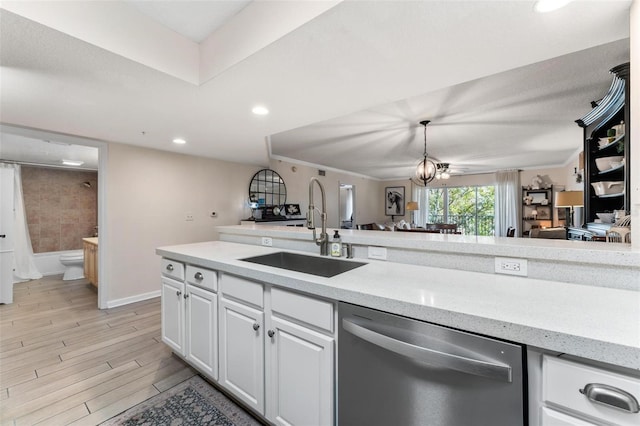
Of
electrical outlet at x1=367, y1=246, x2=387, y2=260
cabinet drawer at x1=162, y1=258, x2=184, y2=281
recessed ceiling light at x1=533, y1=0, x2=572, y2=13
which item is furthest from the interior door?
recessed ceiling light at x1=533, y1=0, x2=572, y2=13

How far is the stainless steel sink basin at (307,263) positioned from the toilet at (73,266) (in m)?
4.66

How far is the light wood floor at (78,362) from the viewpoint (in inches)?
69.1

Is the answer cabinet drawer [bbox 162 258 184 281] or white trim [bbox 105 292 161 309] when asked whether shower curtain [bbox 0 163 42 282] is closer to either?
white trim [bbox 105 292 161 309]

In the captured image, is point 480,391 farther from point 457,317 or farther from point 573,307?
point 573,307

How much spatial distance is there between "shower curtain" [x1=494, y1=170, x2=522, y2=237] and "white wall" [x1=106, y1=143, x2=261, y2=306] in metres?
6.87

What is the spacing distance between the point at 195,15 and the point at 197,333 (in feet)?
6.76

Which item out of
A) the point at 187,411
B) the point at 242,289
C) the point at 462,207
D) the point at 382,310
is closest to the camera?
the point at 382,310

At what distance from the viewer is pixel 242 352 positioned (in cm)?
159

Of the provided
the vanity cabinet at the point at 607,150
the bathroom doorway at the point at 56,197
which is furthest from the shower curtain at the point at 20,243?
the vanity cabinet at the point at 607,150

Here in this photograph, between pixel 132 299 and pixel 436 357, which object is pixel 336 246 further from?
pixel 132 299

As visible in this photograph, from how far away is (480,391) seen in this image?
2.78ft

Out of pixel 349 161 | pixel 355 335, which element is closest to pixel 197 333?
pixel 355 335

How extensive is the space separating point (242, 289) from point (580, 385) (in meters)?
1.43

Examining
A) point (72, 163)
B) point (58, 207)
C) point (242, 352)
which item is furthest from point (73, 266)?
point (242, 352)
